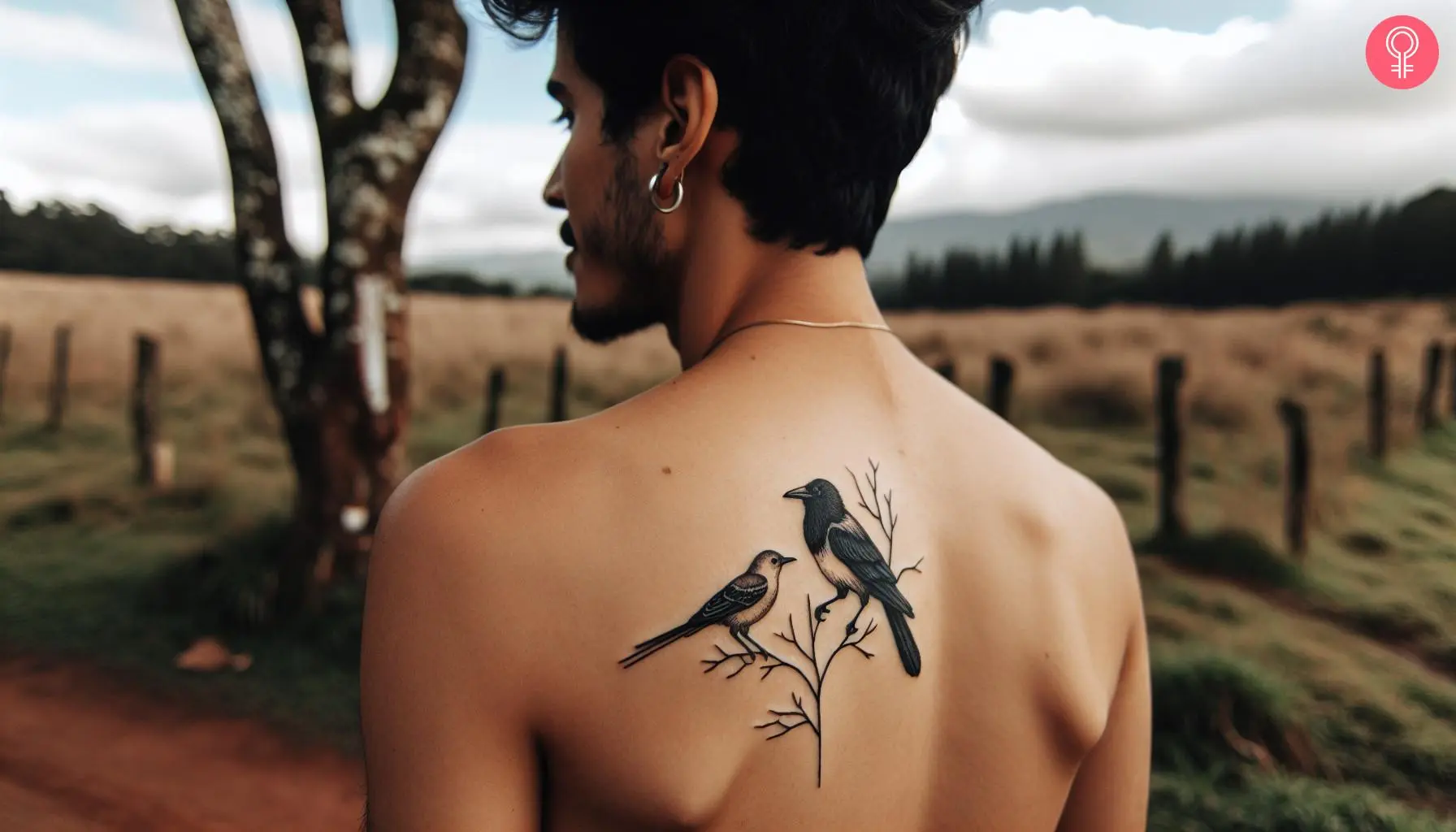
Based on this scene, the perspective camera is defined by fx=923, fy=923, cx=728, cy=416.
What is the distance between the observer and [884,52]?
1019mm

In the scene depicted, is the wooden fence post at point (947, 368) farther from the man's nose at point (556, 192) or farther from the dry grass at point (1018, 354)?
the man's nose at point (556, 192)

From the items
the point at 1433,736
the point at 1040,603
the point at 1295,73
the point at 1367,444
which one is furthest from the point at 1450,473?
the point at 1040,603

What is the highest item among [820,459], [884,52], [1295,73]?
[1295,73]

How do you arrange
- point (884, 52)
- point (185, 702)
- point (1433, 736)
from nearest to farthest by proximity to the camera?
point (884, 52) → point (1433, 736) → point (185, 702)

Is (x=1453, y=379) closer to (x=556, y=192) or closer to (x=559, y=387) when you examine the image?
(x=556, y=192)

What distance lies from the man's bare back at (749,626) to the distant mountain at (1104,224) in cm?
224

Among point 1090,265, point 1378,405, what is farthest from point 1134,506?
point 1090,265

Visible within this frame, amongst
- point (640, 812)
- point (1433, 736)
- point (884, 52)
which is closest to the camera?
point (640, 812)

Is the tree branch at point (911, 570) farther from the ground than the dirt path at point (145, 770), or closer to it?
farther from the ground

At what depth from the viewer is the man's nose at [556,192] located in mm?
1127

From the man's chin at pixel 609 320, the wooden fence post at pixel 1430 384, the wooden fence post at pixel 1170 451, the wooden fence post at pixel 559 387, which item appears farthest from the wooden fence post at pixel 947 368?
the man's chin at pixel 609 320

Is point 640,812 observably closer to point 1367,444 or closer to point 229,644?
point 1367,444

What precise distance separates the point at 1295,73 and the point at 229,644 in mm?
4627

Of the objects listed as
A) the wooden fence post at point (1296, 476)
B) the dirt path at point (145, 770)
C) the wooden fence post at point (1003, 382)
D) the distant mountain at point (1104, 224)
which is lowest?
the dirt path at point (145, 770)
